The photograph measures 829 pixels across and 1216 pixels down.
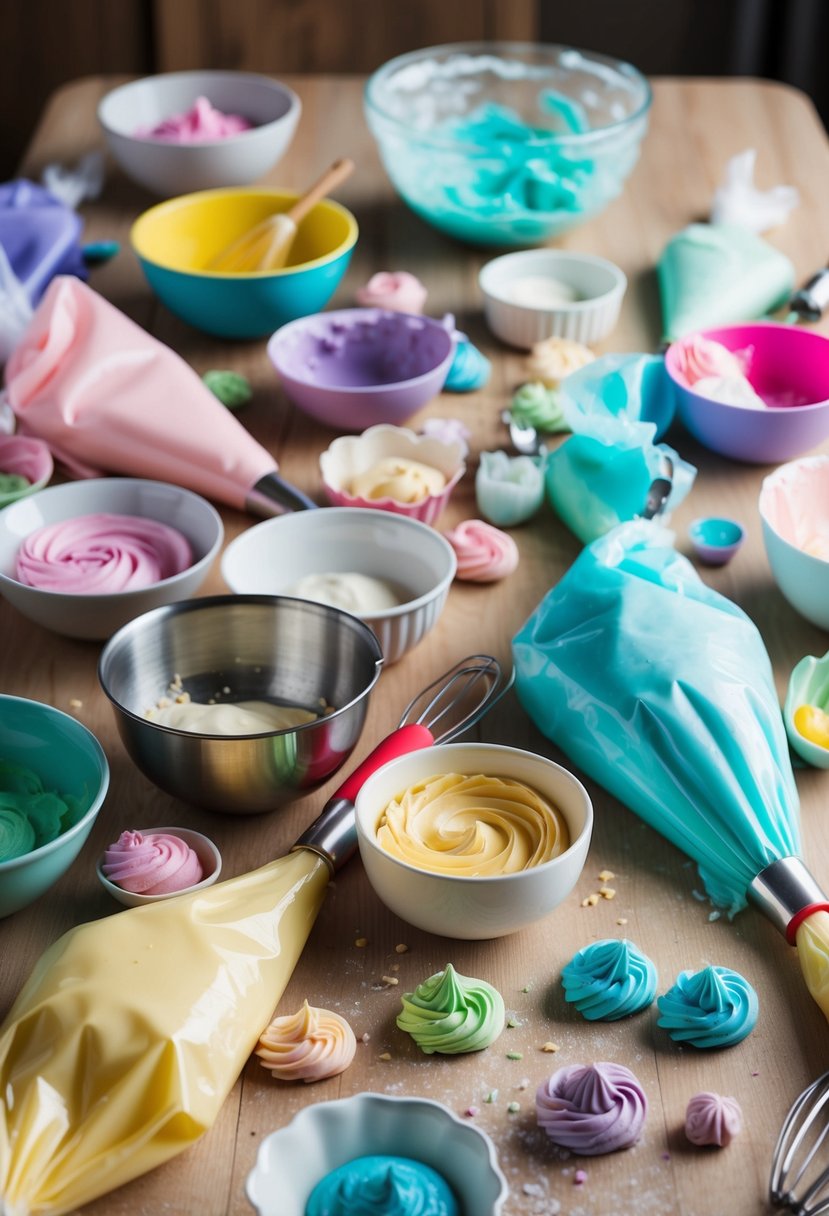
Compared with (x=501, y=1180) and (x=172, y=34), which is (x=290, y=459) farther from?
(x=172, y=34)

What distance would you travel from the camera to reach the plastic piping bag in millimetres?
976

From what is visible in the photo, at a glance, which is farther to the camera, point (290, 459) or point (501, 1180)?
point (290, 459)

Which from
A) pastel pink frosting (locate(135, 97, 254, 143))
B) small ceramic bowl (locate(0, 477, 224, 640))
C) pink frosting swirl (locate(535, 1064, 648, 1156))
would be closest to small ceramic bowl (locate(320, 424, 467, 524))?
small ceramic bowl (locate(0, 477, 224, 640))

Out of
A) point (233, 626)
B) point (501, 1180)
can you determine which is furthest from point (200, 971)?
point (233, 626)

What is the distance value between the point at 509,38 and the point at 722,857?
234 centimetres

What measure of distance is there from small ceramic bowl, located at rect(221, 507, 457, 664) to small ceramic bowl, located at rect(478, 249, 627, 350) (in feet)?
1.62

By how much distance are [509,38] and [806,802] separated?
2266 mm

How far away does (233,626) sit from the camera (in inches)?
45.3

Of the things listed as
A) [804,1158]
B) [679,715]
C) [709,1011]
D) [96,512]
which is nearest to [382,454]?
[96,512]

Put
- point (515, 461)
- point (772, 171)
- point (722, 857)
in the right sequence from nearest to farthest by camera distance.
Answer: point (722, 857)
point (515, 461)
point (772, 171)

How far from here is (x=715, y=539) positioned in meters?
1.36

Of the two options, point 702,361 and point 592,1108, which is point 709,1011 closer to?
point 592,1108

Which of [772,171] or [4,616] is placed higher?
[772,171]

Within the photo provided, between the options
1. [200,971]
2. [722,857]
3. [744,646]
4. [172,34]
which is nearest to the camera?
[200,971]
